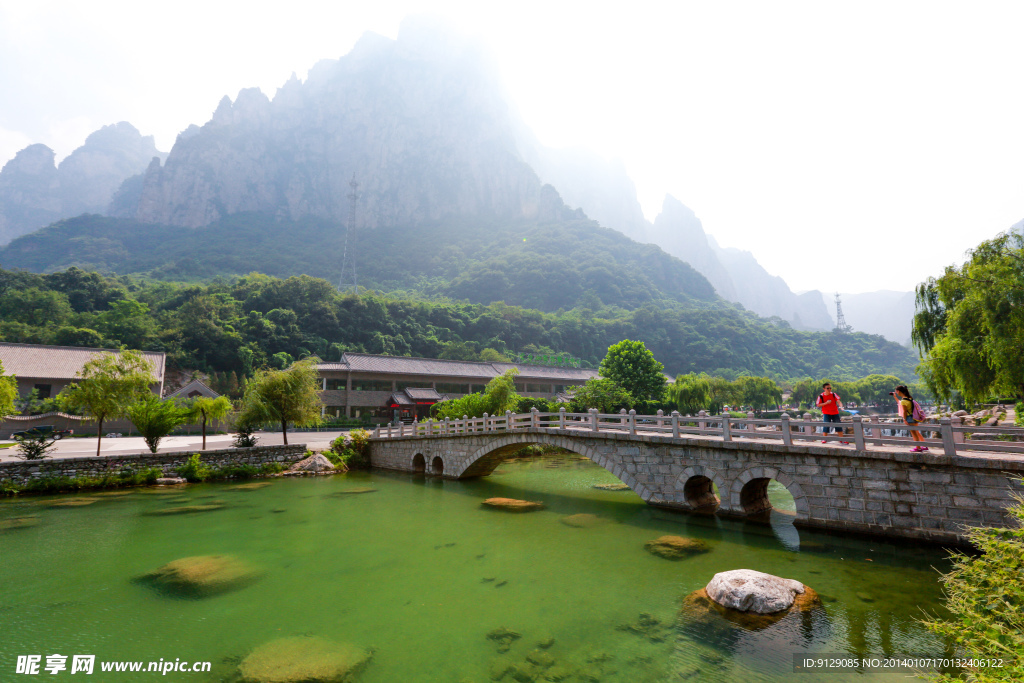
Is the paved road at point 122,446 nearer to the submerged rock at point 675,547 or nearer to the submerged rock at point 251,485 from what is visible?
the submerged rock at point 251,485

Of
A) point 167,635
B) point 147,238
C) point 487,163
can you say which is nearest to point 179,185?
point 147,238

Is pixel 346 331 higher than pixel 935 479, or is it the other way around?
pixel 346 331

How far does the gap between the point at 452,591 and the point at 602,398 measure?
80.9ft

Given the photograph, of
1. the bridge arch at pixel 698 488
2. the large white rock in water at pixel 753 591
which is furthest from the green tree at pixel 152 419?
the large white rock in water at pixel 753 591

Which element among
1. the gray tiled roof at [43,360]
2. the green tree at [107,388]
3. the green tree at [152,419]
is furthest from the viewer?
the gray tiled roof at [43,360]

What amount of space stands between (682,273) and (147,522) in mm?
140929

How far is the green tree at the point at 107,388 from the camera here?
2105 centimetres

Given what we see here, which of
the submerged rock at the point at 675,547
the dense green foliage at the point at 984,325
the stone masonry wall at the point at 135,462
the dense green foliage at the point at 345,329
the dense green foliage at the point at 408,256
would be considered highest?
the dense green foliage at the point at 408,256

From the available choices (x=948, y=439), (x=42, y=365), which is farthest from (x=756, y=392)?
(x=42, y=365)

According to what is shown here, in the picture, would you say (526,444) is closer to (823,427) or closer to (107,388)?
(823,427)

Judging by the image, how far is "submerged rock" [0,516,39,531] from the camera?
13.3 meters

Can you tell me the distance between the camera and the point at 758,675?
18.5ft

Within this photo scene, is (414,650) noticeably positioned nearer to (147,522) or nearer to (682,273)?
(147,522)

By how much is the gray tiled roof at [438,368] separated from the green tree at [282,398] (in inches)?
671
